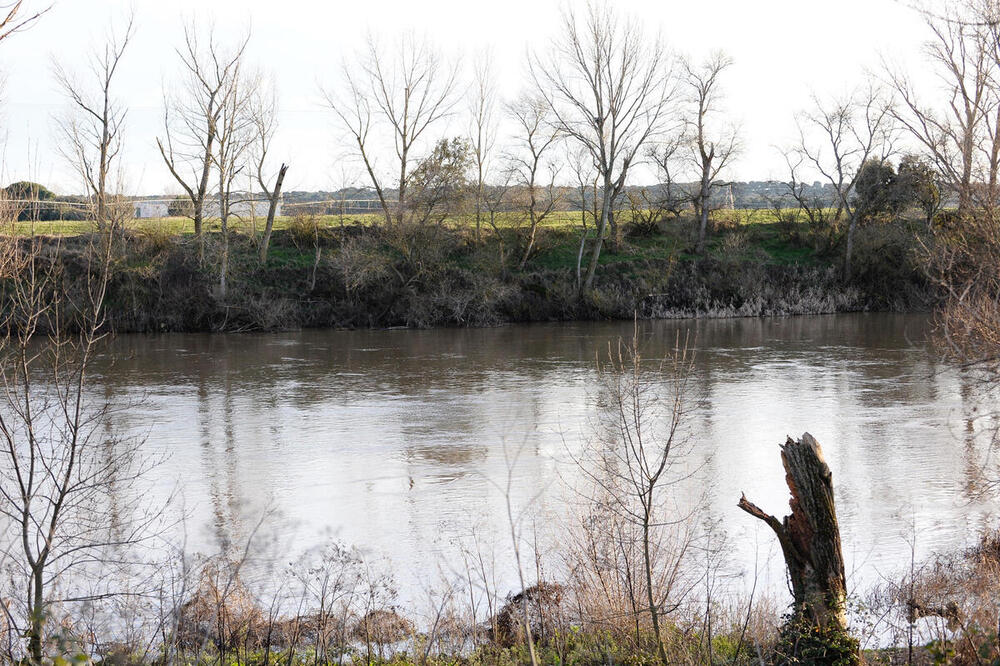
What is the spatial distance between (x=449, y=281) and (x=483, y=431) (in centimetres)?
2311

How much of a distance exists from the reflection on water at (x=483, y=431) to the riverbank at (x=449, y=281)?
684 centimetres

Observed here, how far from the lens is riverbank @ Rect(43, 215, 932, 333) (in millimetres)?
38625

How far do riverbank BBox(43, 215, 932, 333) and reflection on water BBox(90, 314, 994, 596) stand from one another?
6.84 meters

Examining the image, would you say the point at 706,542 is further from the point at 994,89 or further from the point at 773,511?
the point at 994,89

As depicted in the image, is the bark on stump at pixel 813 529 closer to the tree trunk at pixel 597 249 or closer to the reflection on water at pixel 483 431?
the reflection on water at pixel 483 431

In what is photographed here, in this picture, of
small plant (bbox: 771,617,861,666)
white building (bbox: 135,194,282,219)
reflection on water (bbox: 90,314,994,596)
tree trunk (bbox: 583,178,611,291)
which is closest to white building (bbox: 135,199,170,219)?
white building (bbox: 135,194,282,219)

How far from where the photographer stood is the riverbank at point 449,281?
38625 millimetres

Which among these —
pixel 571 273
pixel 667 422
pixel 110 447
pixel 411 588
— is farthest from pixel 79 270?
pixel 411 588

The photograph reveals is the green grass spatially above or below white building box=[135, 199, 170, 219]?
below

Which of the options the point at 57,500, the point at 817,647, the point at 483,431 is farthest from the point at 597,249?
the point at 817,647

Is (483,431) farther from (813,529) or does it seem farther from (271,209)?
(271,209)

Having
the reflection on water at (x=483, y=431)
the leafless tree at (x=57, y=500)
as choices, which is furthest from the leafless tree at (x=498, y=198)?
the leafless tree at (x=57, y=500)

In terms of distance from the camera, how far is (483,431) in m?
17.4

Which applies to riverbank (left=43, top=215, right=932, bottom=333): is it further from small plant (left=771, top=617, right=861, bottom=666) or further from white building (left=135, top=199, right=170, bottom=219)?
small plant (left=771, top=617, right=861, bottom=666)
